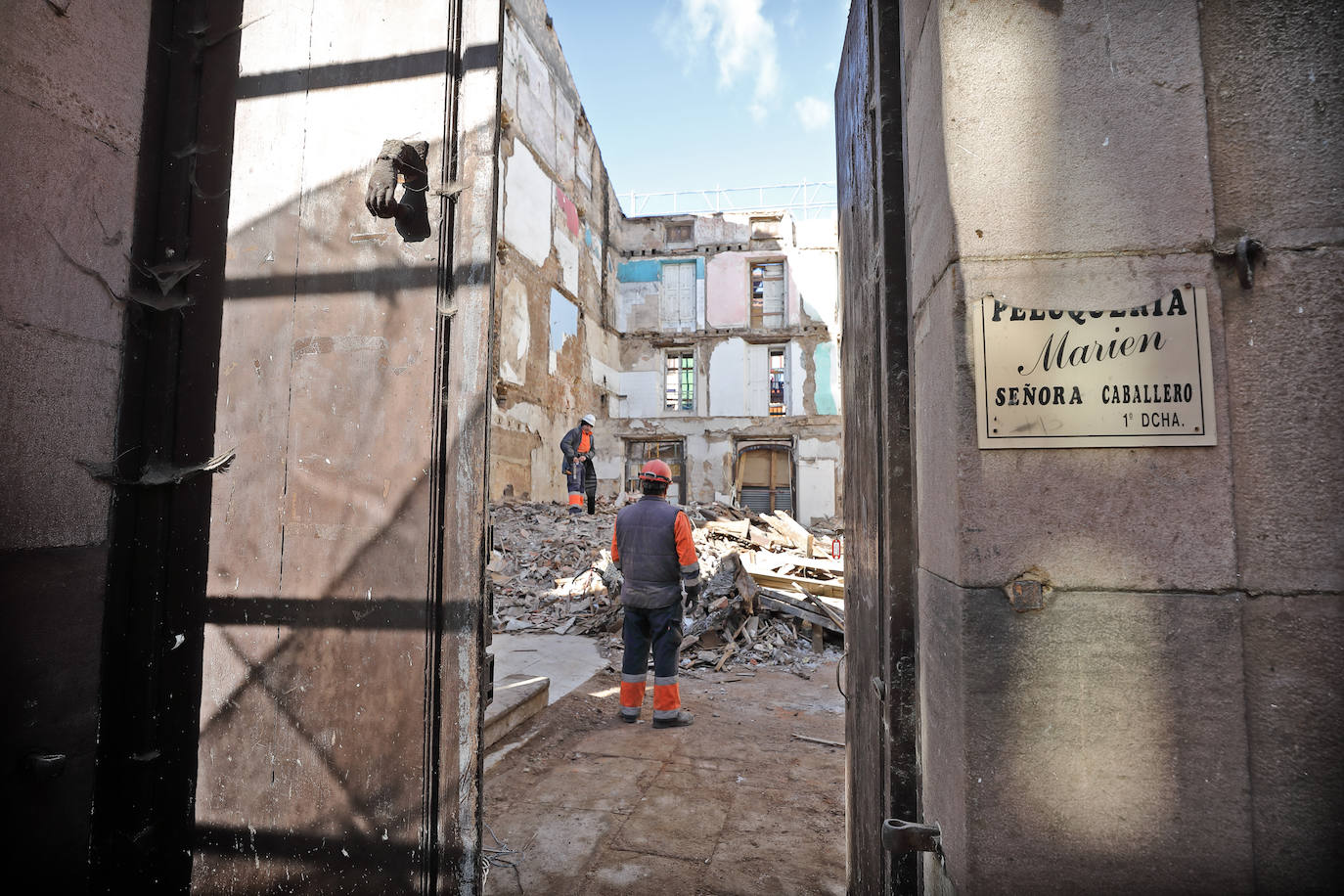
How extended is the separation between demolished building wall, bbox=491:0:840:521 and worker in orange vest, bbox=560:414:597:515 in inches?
132

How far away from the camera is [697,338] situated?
2239cm

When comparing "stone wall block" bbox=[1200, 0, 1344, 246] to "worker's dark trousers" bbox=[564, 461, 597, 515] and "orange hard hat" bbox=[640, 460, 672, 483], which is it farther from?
"worker's dark trousers" bbox=[564, 461, 597, 515]

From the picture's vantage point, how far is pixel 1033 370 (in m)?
1.44

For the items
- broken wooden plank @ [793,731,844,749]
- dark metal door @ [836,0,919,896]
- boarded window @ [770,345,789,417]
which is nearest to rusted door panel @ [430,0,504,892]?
dark metal door @ [836,0,919,896]

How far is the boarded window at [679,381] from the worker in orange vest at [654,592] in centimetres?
1695

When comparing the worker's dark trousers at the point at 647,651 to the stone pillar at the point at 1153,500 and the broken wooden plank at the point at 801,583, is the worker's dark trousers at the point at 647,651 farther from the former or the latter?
the stone pillar at the point at 1153,500

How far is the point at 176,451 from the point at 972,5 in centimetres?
318

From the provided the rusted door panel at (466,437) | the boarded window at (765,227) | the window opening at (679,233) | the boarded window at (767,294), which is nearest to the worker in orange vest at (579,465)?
the boarded window at (767,294)

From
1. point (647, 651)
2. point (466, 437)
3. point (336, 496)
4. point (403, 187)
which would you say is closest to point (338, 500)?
point (336, 496)

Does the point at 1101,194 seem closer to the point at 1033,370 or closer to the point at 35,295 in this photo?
the point at 1033,370

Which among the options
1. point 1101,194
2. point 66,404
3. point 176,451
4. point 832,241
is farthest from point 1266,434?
point 832,241

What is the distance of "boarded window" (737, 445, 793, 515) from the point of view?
70.5ft

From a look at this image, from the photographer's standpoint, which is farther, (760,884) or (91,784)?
(760,884)

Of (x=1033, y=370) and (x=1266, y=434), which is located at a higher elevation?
(x=1033, y=370)
